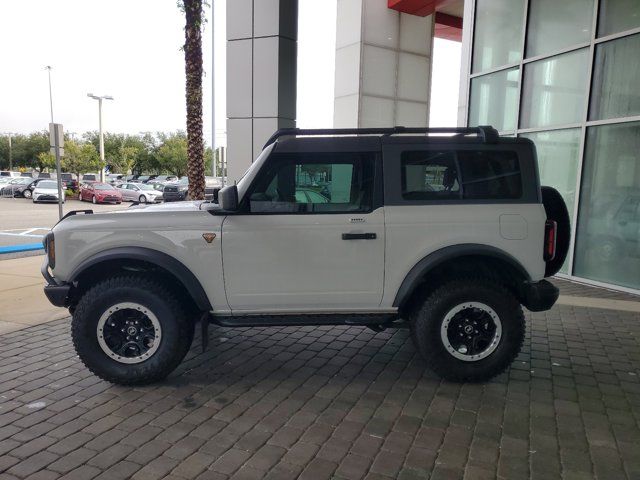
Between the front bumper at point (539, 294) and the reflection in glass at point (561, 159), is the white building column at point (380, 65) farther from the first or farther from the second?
the front bumper at point (539, 294)

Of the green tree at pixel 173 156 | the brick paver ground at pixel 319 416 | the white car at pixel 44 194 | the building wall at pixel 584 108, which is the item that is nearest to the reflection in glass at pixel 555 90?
the building wall at pixel 584 108

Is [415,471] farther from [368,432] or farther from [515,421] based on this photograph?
[515,421]

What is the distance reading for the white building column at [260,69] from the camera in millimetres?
9711

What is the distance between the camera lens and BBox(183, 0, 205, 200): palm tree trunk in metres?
9.26

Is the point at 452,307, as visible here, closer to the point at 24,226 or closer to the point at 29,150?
the point at 24,226

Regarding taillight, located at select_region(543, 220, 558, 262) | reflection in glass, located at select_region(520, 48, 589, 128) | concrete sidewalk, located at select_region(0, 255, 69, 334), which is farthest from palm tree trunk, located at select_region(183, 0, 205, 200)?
taillight, located at select_region(543, 220, 558, 262)

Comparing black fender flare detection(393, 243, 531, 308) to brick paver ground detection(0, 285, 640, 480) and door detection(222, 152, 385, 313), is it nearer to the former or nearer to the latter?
door detection(222, 152, 385, 313)

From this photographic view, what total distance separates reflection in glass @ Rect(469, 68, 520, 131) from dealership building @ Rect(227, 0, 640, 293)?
21 millimetres

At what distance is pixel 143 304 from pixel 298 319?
122 centimetres

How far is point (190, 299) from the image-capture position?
4148mm

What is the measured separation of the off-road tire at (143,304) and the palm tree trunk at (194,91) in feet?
20.5

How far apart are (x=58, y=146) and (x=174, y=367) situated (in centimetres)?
901

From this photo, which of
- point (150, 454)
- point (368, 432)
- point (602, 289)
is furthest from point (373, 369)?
point (602, 289)

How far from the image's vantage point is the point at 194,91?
31.3ft
